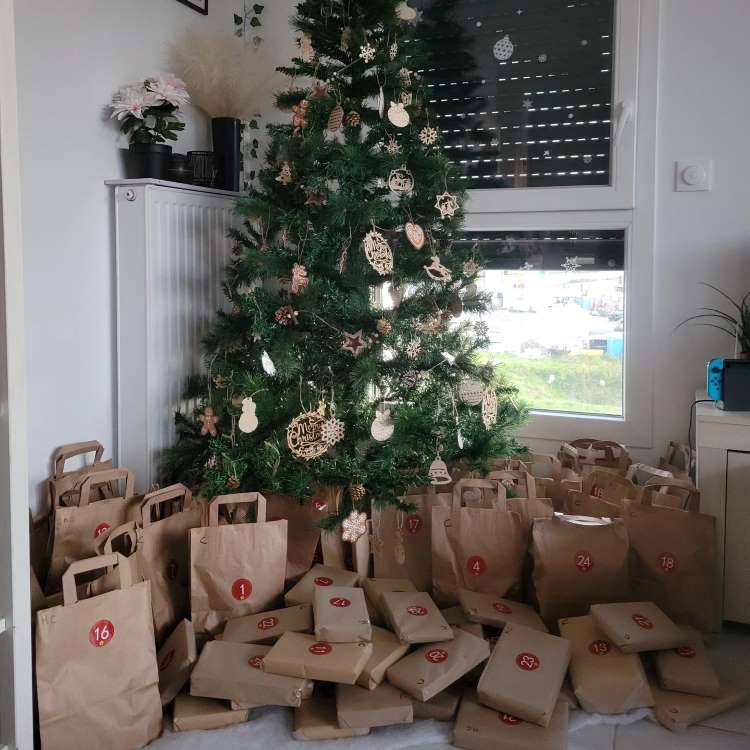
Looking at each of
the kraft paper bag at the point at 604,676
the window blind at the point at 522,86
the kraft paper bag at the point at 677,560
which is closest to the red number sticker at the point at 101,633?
the kraft paper bag at the point at 604,676

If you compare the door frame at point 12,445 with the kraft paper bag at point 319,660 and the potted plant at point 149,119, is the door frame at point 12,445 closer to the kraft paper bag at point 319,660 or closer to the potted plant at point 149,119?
the kraft paper bag at point 319,660

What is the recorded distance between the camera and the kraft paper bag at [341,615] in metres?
1.90

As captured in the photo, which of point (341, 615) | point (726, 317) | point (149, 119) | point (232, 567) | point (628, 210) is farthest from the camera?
point (628, 210)

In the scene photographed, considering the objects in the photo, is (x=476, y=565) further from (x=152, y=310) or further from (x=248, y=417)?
(x=152, y=310)

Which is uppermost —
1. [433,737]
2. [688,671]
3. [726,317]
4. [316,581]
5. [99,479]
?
[726,317]

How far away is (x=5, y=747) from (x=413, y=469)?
48.2 inches

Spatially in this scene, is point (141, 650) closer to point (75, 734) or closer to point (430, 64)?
point (75, 734)

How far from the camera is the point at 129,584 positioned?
1.81 metres

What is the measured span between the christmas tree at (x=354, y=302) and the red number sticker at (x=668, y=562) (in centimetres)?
53

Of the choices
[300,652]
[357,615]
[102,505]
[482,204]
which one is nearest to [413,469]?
[357,615]

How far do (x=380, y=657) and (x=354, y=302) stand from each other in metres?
0.94

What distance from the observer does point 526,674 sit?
185 cm

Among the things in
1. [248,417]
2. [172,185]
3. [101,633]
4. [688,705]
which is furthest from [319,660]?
[172,185]

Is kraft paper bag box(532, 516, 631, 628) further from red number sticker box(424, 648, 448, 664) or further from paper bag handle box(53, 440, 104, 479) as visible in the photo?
paper bag handle box(53, 440, 104, 479)
